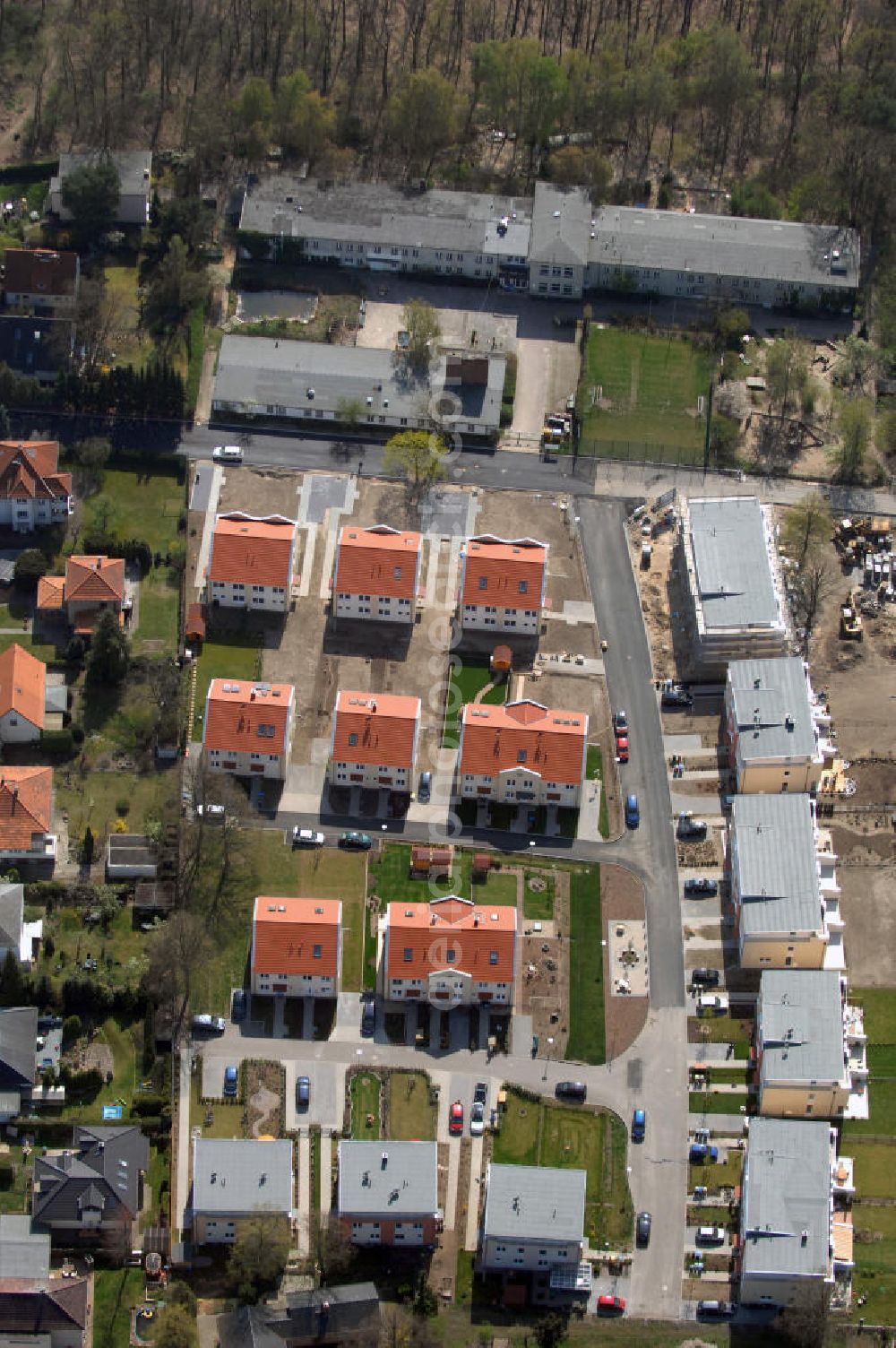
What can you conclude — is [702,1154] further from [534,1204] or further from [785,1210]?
[534,1204]

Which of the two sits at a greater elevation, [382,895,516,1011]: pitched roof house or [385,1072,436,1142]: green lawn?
[382,895,516,1011]: pitched roof house

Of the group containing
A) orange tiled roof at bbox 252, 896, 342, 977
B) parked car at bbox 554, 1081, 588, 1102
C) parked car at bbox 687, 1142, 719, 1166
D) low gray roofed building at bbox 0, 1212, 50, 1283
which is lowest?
low gray roofed building at bbox 0, 1212, 50, 1283

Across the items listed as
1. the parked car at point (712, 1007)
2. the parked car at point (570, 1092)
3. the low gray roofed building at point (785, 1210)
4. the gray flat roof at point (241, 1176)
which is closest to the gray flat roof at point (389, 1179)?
the gray flat roof at point (241, 1176)

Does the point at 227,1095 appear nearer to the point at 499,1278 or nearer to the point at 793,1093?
the point at 499,1278

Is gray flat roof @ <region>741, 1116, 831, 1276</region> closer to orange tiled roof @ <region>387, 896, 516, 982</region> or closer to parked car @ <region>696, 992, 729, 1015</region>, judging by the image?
parked car @ <region>696, 992, 729, 1015</region>

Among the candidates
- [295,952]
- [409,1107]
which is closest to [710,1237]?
[409,1107]

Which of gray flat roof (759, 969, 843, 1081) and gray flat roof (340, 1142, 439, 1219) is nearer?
gray flat roof (340, 1142, 439, 1219)

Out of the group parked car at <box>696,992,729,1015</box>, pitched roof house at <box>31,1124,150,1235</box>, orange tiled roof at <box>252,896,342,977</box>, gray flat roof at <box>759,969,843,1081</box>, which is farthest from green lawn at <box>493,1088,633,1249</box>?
pitched roof house at <box>31,1124,150,1235</box>

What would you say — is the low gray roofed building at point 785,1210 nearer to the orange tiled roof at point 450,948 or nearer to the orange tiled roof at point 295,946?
the orange tiled roof at point 450,948
